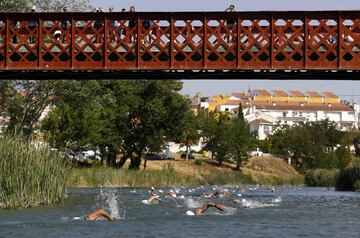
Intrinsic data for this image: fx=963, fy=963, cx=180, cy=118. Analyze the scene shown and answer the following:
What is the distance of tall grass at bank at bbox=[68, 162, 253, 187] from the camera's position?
74.0 meters

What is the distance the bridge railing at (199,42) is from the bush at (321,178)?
45.2 meters

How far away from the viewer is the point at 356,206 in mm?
49219

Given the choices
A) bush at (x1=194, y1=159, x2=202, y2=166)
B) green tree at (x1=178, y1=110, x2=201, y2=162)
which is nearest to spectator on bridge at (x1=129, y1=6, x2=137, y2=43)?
green tree at (x1=178, y1=110, x2=201, y2=162)

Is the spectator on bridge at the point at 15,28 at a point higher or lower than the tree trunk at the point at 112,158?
higher

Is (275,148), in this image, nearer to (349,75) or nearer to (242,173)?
(242,173)

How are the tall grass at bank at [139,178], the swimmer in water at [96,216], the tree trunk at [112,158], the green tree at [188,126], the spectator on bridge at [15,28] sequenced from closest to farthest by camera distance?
the swimmer in water at [96,216] → the spectator on bridge at [15,28] → the tall grass at bank at [139,178] → the tree trunk at [112,158] → the green tree at [188,126]

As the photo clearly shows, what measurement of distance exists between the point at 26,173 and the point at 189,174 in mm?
67003

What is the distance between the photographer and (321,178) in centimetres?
9144

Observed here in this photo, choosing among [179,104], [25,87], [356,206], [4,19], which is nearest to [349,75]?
[356,206]

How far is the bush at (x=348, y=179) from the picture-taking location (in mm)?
72750

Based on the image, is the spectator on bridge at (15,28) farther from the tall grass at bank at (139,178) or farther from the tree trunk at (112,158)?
the tree trunk at (112,158)

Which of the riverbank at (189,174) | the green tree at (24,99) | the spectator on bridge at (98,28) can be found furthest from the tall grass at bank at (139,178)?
the spectator on bridge at (98,28)

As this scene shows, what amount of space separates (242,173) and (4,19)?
255ft

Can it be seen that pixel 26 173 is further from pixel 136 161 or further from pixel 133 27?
pixel 136 161
